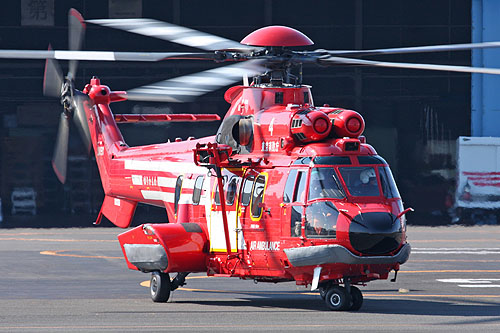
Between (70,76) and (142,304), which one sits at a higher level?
(70,76)

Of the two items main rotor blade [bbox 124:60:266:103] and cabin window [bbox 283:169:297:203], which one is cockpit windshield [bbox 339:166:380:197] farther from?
main rotor blade [bbox 124:60:266:103]

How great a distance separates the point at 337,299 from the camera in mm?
16016

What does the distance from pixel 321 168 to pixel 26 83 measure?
871 inches

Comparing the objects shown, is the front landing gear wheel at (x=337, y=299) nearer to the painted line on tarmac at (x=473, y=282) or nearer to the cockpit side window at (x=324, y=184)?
the cockpit side window at (x=324, y=184)

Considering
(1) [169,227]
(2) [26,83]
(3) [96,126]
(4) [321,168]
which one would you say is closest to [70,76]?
(3) [96,126]

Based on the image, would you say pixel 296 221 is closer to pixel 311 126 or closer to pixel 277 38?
pixel 311 126

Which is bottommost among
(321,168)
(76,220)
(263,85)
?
(76,220)

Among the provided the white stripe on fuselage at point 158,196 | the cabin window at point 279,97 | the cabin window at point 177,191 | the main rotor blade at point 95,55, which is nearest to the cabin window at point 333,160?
the cabin window at point 279,97

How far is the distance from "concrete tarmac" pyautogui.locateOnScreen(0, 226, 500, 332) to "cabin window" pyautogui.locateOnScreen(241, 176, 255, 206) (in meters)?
1.92

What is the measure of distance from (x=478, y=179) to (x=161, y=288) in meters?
20.4

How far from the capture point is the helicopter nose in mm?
15289

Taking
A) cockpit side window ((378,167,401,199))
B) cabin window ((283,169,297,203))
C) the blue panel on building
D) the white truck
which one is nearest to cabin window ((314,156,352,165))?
cabin window ((283,169,297,203))

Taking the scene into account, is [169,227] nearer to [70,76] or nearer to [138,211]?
[70,76]

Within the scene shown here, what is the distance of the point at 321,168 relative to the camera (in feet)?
52.1
